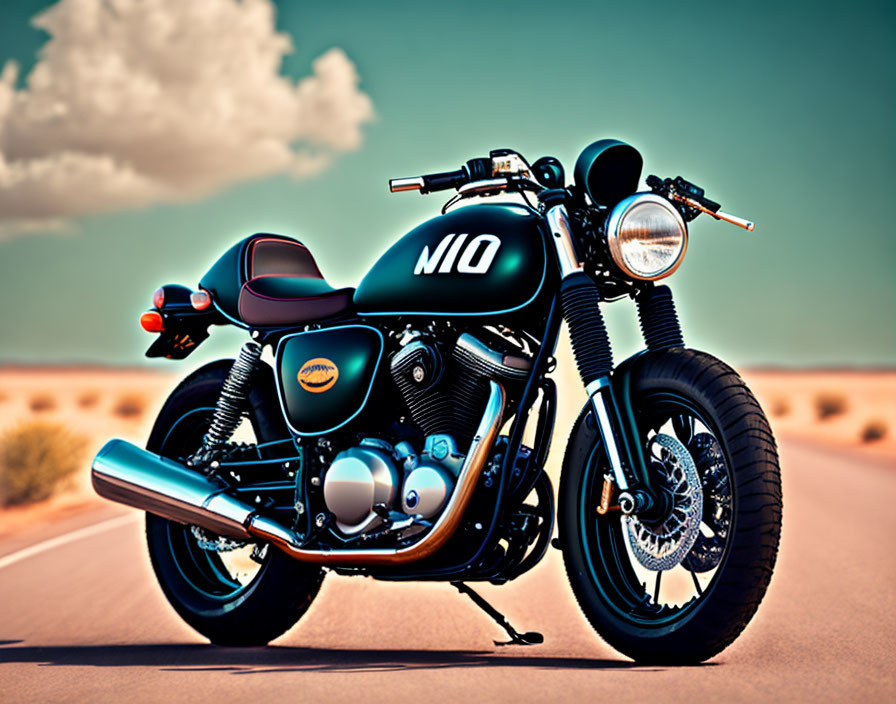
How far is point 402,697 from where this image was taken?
4234 millimetres

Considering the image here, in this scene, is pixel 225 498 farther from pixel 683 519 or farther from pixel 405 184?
pixel 683 519

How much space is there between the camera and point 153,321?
712 cm

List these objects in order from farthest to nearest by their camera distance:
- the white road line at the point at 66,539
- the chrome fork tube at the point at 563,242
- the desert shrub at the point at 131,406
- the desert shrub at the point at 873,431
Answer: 1. the desert shrub at the point at 131,406
2. the desert shrub at the point at 873,431
3. the white road line at the point at 66,539
4. the chrome fork tube at the point at 563,242

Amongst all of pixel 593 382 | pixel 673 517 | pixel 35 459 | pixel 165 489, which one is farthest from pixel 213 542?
pixel 35 459

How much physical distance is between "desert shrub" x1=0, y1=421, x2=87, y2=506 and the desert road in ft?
28.0

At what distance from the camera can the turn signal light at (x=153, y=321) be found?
7.12m

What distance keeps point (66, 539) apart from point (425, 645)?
23.3 ft

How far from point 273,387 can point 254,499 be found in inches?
27.7

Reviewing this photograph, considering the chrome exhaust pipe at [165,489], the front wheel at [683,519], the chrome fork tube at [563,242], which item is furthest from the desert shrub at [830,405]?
the chrome fork tube at [563,242]

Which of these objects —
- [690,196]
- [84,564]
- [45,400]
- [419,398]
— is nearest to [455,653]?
[419,398]

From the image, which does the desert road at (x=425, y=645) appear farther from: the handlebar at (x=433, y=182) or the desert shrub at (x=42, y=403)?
the desert shrub at (x=42, y=403)

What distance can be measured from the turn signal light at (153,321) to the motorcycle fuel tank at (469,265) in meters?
2.00

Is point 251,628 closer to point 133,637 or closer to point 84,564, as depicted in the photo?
point 133,637

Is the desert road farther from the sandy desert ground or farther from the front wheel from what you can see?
the sandy desert ground
